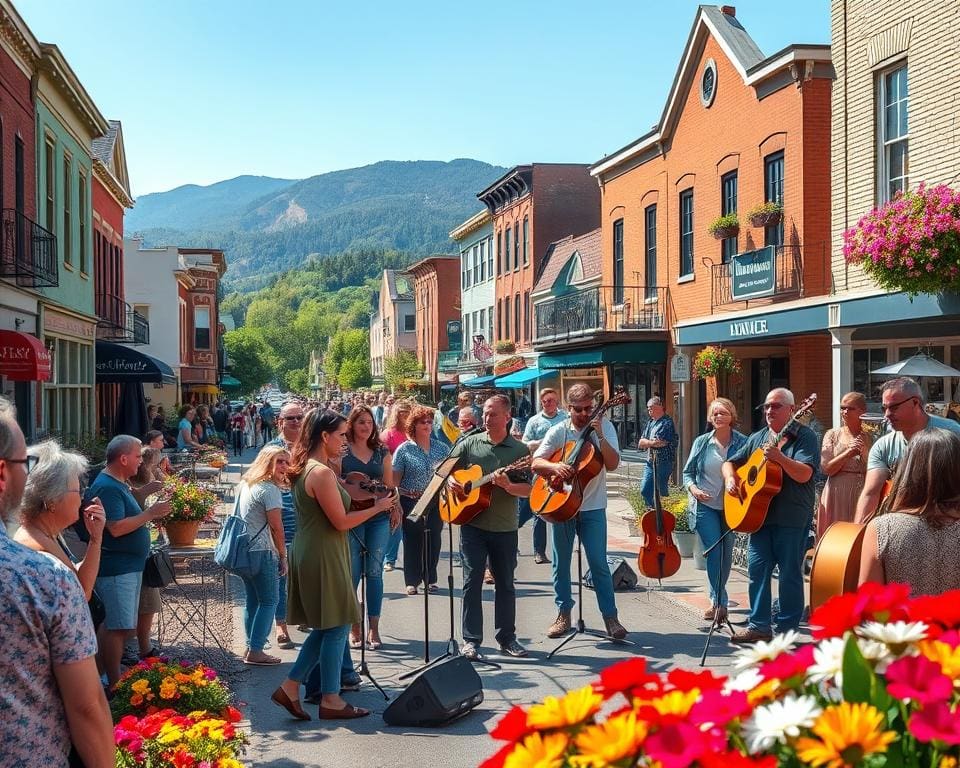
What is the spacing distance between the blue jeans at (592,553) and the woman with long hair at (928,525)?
15.4 feet

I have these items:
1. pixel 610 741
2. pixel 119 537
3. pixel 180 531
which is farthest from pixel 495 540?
pixel 610 741

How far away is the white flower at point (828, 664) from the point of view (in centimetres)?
203

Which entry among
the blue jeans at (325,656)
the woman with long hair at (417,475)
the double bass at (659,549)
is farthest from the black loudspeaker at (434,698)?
the woman with long hair at (417,475)

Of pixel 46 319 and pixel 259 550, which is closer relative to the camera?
pixel 259 550

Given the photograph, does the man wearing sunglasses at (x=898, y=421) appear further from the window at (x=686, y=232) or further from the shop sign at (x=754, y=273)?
the window at (x=686, y=232)

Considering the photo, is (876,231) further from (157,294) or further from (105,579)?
(157,294)

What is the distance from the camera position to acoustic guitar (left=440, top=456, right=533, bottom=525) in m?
8.21

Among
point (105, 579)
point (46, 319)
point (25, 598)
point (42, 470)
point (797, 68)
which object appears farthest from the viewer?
point (46, 319)

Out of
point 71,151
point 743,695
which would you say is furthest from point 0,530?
point 71,151

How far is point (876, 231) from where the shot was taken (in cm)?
1367

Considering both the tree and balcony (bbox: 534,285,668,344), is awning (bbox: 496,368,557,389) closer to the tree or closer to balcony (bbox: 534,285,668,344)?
balcony (bbox: 534,285,668,344)

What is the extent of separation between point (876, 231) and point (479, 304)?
127ft

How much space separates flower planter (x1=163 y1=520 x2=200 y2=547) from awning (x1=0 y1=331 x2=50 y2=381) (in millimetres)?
7827

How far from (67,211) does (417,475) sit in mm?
15462
